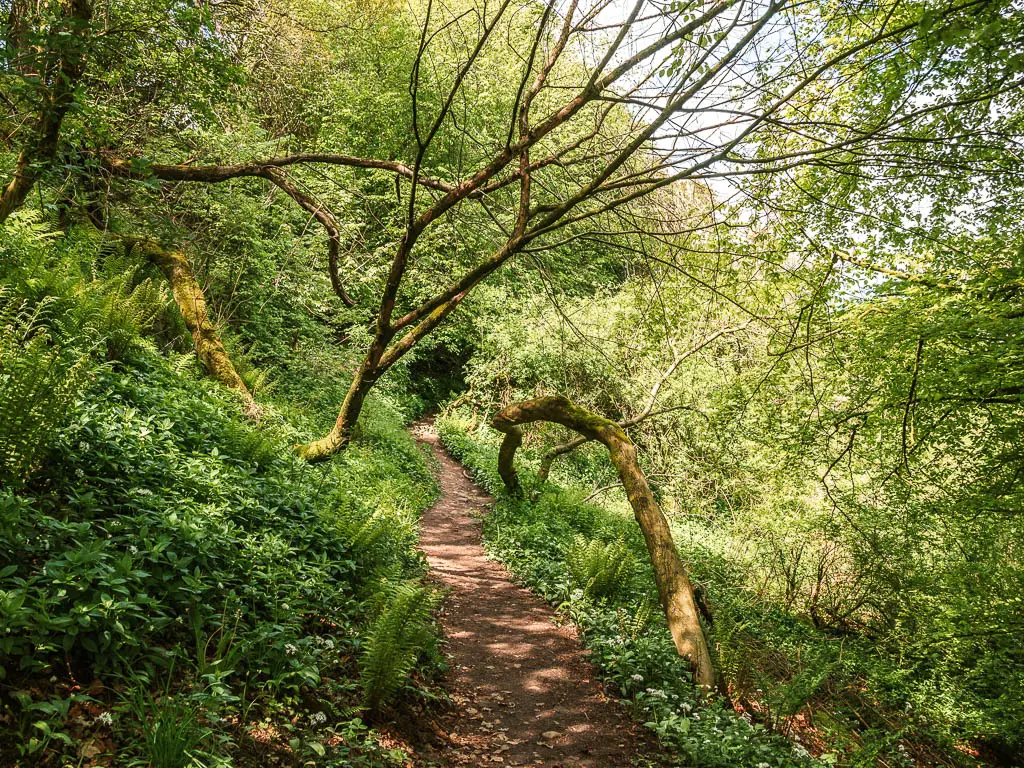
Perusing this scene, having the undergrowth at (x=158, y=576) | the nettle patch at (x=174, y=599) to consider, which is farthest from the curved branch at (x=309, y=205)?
the nettle patch at (x=174, y=599)

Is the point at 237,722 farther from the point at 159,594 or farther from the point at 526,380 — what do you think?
the point at 526,380

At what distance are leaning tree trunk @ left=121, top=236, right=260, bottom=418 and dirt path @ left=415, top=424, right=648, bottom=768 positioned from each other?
13.2 feet

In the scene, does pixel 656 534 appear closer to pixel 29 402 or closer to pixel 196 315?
pixel 29 402

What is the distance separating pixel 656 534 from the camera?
7.03m

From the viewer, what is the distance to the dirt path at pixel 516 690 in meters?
4.43

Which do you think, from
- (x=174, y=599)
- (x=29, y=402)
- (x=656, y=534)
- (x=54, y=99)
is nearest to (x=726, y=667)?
(x=656, y=534)

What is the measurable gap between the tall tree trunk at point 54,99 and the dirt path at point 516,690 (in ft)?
17.8

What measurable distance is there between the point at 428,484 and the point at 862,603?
9122 mm

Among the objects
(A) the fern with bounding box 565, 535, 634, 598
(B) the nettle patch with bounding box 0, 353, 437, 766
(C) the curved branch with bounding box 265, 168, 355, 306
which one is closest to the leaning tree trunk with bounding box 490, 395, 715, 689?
(A) the fern with bounding box 565, 535, 634, 598

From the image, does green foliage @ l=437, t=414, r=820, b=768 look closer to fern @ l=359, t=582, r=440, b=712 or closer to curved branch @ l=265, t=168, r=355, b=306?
fern @ l=359, t=582, r=440, b=712

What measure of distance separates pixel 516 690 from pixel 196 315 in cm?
713

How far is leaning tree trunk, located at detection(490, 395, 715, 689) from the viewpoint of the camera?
6.21m

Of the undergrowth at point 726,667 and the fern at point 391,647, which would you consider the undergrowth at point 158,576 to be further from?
the undergrowth at point 726,667

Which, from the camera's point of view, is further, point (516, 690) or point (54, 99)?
point (516, 690)
